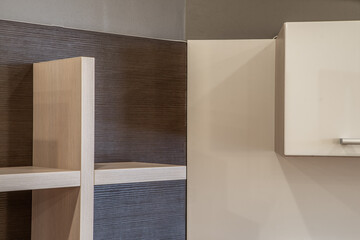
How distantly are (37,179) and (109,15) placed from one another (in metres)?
0.76

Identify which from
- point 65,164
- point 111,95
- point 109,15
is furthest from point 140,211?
point 109,15

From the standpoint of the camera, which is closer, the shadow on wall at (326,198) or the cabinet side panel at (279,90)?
the cabinet side panel at (279,90)

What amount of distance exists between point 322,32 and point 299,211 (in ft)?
2.13

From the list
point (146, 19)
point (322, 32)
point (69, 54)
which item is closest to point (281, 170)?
point (322, 32)

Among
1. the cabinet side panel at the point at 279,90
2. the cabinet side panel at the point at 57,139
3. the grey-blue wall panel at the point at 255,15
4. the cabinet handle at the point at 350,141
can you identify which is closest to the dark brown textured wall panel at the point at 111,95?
the cabinet side panel at the point at 57,139

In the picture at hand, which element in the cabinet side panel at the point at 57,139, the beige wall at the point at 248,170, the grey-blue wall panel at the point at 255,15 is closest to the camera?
the cabinet side panel at the point at 57,139

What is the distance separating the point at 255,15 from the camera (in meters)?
2.00

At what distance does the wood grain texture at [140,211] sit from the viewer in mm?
1614

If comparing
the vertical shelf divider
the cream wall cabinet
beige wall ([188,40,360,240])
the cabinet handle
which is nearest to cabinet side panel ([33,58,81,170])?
the vertical shelf divider

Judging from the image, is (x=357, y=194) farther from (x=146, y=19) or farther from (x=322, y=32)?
(x=146, y=19)

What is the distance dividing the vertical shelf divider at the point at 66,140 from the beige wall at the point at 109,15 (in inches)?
8.8

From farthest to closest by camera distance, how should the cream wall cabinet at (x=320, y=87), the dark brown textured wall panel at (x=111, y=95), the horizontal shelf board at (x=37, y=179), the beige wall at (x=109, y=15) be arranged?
the cream wall cabinet at (x=320, y=87) → the beige wall at (x=109, y=15) → the dark brown textured wall panel at (x=111, y=95) → the horizontal shelf board at (x=37, y=179)

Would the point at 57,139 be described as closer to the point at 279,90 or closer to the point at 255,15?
the point at 279,90

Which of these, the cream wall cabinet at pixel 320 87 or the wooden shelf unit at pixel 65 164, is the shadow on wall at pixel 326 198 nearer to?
the cream wall cabinet at pixel 320 87
